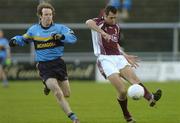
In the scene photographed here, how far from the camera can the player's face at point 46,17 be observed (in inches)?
477

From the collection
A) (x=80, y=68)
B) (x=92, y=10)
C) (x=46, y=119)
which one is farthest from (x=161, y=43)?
(x=46, y=119)

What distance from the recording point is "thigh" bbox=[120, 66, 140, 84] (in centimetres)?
1264

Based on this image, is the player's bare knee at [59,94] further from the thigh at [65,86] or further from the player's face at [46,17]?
the player's face at [46,17]

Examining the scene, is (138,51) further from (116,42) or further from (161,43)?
(116,42)

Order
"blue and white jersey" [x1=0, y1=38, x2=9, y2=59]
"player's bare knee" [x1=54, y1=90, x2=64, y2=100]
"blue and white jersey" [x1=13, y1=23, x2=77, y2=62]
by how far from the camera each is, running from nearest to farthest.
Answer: "player's bare knee" [x1=54, y1=90, x2=64, y2=100], "blue and white jersey" [x1=13, y1=23, x2=77, y2=62], "blue and white jersey" [x1=0, y1=38, x2=9, y2=59]

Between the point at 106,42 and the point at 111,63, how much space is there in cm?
45

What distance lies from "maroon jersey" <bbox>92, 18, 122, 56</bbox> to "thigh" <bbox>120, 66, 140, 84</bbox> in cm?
39

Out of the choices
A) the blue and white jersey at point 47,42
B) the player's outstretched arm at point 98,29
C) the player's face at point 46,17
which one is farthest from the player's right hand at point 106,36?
the player's face at point 46,17

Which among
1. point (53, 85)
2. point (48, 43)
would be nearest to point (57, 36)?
point (48, 43)

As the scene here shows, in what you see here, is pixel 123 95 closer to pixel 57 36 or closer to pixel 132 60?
pixel 132 60

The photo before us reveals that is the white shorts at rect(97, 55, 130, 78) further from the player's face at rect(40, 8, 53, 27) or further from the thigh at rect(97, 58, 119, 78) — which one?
the player's face at rect(40, 8, 53, 27)

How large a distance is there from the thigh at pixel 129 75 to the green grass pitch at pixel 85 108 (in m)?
1.26

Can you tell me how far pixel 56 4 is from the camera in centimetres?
3869

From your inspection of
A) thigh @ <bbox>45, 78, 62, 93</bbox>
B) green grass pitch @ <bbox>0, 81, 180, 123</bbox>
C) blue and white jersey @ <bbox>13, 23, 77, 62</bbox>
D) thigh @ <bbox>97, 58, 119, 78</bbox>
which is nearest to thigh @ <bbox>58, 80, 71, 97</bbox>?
thigh @ <bbox>45, 78, 62, 93</bbox>
